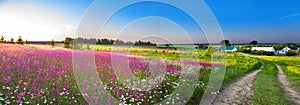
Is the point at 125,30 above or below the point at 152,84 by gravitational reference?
above

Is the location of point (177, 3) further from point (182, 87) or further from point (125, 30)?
point (182, 87)

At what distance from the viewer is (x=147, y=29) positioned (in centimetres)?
1197

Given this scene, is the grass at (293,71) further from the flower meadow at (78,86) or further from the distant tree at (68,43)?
the distant tree at (68,43)

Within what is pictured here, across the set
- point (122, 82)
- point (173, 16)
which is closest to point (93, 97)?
point (122, 82)

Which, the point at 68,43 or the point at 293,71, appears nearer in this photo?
the point at 293,71

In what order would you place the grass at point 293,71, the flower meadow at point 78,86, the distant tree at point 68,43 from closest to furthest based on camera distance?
the flower meadow at point 78,86 → the grass at point 293,71 → the distant tree at point 68,43

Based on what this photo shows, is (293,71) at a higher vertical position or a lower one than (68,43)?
lower

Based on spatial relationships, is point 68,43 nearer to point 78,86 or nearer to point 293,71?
point 78,86

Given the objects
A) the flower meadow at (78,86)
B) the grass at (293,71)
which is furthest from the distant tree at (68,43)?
the grass at (293,71)

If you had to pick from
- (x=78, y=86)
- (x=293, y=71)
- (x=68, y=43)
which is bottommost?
(x=293, y=71)

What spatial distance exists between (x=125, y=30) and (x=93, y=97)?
431cm

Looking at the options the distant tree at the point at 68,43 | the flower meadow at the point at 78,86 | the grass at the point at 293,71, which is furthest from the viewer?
the distant tree at the point at 68,43

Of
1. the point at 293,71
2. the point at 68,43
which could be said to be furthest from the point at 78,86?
the point at 293,71

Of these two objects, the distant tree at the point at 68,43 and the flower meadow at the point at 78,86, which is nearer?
the flower meadow at the point at 78,86
